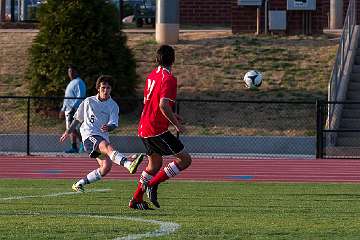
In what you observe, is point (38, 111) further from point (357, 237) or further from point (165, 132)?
point (357, 237)

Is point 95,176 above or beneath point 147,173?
beneath

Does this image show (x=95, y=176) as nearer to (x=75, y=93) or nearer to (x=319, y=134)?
(x=75, y=93)

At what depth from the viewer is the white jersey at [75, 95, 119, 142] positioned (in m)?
16.0

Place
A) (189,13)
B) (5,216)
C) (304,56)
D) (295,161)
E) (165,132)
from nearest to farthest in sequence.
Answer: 1. (5,216)
2. (165,132)
3. (295,161)
4. (304,56)
5. (189,13)

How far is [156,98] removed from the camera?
14.0 meters

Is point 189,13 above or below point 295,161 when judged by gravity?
above

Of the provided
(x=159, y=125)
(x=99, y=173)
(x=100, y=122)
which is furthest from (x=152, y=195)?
(x=100, y=122)

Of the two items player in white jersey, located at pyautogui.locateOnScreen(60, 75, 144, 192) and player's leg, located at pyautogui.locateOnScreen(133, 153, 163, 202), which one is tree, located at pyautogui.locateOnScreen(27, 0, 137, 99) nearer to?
player in white jersey, located at pyautogui.locateOnScreen(60, 75, 144, 192)

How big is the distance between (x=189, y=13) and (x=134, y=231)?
32.9 metres

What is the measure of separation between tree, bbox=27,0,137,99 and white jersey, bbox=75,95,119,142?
552 inches

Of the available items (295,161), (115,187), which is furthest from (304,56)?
(115,187)

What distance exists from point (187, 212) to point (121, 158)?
84.9 inches

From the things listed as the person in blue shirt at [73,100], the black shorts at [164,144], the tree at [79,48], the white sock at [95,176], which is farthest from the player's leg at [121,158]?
the tree at [79,48]

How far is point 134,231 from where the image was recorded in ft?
36.5
